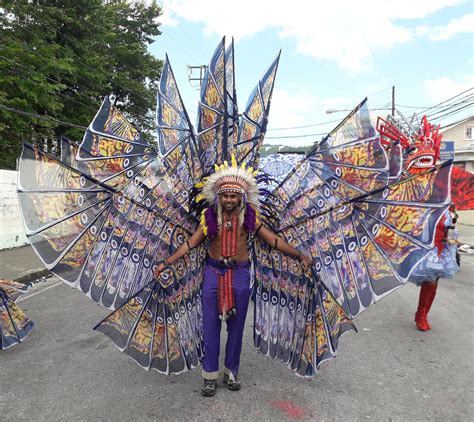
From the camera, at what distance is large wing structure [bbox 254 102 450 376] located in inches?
116

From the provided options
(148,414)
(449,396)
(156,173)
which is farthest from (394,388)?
(156,173)

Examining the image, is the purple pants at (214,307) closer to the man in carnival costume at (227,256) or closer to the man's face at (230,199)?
the man in carnival costume at (227,256)

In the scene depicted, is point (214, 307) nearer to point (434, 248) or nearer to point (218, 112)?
point (218, 112)

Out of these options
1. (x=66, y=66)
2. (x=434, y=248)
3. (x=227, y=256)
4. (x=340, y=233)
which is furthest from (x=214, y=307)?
(x=66, y=66)

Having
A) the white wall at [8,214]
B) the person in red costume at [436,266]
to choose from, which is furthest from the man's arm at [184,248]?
the white wall at [8,214]

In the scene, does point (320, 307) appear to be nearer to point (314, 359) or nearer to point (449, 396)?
point (314, 359)

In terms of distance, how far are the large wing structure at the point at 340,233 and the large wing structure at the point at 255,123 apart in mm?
380

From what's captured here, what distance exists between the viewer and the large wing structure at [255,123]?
3279 millimetres

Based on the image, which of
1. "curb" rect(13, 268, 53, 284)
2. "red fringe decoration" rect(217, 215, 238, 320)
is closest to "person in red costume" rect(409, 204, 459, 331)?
"red fringe decoration" rect(217, 215, 238, 320)

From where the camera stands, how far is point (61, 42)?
1606 centimetres

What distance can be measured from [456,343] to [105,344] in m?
3.72

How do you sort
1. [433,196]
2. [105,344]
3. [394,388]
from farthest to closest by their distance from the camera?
[105,344] → [394,388] → [433,196]

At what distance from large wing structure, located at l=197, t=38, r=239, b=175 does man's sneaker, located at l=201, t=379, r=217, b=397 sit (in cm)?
161

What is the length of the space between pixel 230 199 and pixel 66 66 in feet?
40.8
